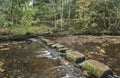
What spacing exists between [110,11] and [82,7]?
3.01 m

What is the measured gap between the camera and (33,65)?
31.8 feet

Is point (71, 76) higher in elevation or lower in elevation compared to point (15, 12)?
lower

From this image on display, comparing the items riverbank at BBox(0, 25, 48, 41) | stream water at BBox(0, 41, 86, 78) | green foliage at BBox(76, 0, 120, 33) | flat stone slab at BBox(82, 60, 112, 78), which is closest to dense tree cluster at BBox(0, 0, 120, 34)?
green foliage at BBox(76, 0, 120, 33)

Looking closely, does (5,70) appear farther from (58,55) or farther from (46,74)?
(58,55)

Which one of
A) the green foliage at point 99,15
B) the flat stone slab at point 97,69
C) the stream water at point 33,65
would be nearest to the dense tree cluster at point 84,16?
the green foliage at point 99,15

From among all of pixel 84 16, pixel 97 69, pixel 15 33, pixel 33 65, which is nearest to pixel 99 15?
pixel 84 16

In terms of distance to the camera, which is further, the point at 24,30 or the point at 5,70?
the point at 24,30

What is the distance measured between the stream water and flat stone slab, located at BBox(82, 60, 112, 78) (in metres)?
0.44

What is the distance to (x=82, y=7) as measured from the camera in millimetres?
21391

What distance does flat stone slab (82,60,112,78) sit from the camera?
7.71m

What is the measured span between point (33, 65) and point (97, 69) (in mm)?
3263

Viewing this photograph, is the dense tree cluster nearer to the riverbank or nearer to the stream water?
the riverbank

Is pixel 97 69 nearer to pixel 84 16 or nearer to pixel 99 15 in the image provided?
pixel 84 16

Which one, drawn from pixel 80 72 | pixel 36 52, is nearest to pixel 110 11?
pixel 36 52
